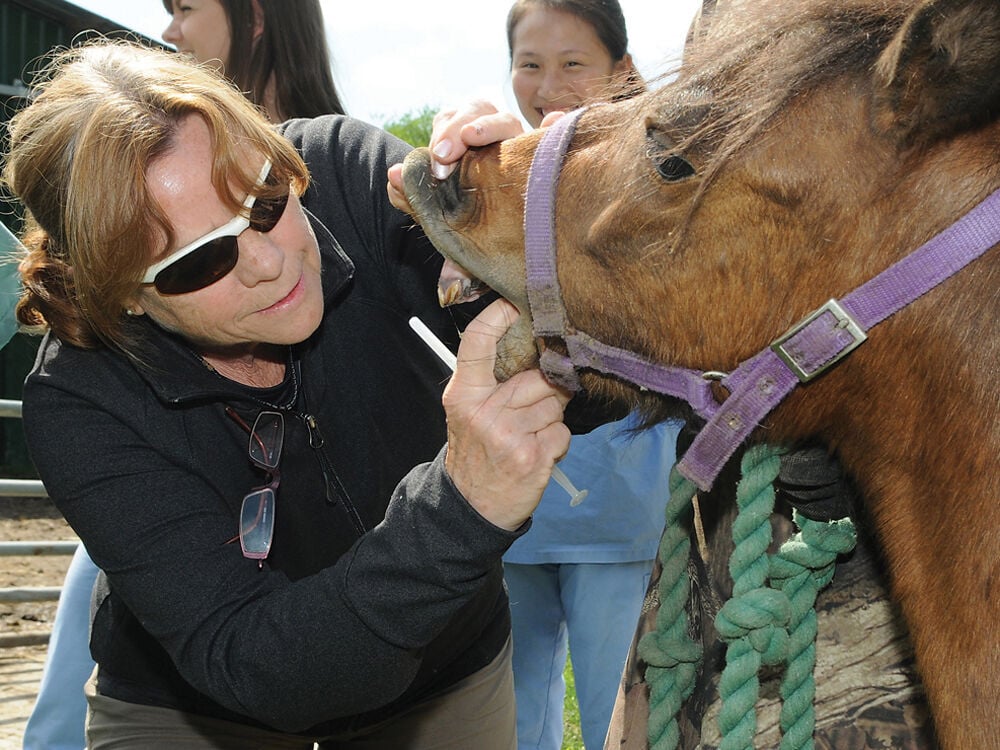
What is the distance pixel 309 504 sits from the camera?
2.41 metres

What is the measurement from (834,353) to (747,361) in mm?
177

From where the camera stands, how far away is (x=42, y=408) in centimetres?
219

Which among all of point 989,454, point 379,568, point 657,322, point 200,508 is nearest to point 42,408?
point 200,508

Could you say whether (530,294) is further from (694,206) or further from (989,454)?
(989,454)

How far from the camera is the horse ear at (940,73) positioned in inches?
58.5

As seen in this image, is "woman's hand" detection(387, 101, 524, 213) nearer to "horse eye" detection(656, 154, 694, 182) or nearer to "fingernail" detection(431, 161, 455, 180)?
"fingernail" detection(431, 161, 455, 180)

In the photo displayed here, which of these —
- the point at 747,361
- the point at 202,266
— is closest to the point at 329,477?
the point at 202,266

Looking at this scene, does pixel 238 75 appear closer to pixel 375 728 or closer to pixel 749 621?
pixel 375 728

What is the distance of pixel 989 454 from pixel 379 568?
1.07 metres

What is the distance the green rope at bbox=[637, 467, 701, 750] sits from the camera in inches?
74.0

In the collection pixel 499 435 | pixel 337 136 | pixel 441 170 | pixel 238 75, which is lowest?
pixel 499 435

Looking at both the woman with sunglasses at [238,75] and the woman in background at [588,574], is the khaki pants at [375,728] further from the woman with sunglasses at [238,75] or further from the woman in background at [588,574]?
the woman with sunglasses at [238,75]

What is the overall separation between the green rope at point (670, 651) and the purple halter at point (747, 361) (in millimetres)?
181

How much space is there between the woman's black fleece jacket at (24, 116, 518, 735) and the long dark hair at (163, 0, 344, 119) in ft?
3.22
